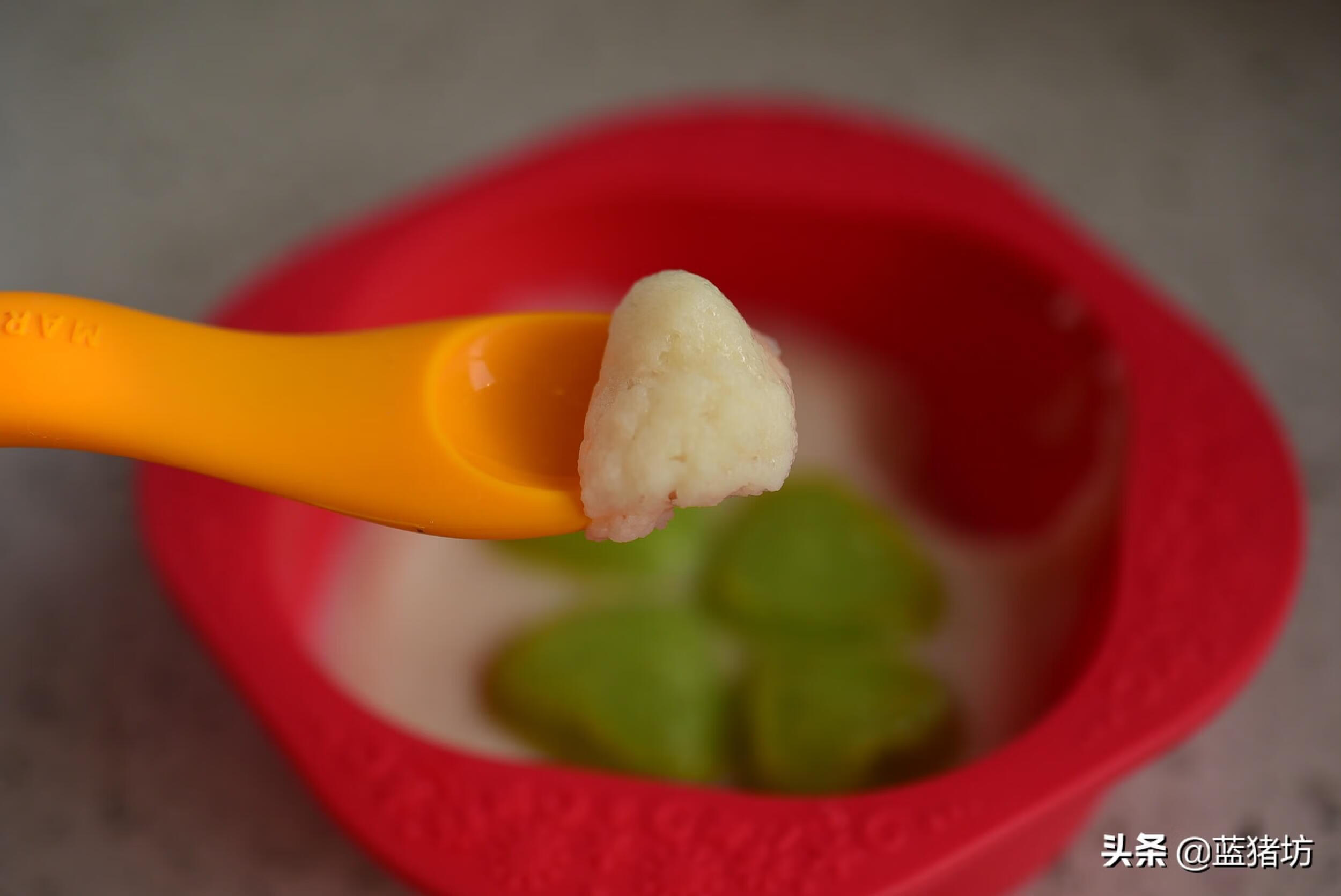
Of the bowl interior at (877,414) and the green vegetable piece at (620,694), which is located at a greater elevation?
the bowl interior at (877,414)

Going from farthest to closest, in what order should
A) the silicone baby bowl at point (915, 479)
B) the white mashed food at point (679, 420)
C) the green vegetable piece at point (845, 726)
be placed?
the green vegetable piece at point (845, 726) < the silicone baby bowl at point (915, 479) < the white mashed food at point (679, 420)

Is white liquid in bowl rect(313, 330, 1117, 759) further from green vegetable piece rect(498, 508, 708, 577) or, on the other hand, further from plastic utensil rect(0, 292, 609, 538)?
plastic utensil rect(0, 292, 609, 538)

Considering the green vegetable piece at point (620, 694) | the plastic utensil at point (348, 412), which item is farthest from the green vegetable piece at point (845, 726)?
the plastic utensil at point (348, 412)

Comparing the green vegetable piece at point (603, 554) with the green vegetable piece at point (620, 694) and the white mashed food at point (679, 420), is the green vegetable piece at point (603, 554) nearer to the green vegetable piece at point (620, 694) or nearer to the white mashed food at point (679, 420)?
the green vegetable piece at point (620, 694)

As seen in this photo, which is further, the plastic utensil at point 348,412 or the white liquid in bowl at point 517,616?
the white liquid in bowl at point 517,616

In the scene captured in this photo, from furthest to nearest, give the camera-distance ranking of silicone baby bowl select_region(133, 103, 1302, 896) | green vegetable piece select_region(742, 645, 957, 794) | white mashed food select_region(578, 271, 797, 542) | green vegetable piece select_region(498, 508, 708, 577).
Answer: green vegetable piece select_region(498, 508, 708, 577) → green vegetable piece select_region(742, 645, 957, 794) → silicone baby bowl select_region(133, 103, 1302, 896) → white mashed food select_region(578, 271, 797, 542)

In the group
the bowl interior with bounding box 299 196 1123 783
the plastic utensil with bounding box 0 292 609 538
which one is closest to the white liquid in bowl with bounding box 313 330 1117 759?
the bowl interior with bounding box 299 196 1123 783
